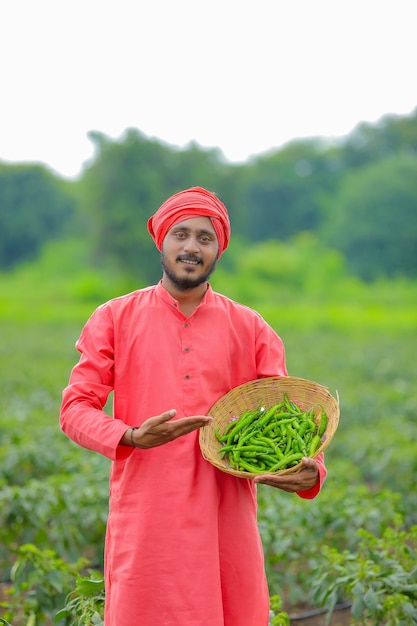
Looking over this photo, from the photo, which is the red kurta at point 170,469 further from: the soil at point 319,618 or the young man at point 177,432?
the soil at point 319,618

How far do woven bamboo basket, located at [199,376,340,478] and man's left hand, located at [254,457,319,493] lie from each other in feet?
0.43

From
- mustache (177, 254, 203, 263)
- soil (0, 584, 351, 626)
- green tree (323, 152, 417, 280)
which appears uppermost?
green tree (323, 152, 417, 280)

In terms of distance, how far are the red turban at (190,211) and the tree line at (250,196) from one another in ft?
120

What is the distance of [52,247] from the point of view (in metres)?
46.4

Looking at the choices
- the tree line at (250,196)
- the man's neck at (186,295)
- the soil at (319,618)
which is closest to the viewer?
the man's neck at (186,295)

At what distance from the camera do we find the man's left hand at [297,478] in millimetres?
2295

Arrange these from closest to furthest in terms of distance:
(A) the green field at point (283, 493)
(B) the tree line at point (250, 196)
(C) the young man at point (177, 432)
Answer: (C) the young man at point (177, 432)
(A) the green field at point (283, 493)
(B) the tree line at point (250, 196)

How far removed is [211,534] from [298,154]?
172 feet

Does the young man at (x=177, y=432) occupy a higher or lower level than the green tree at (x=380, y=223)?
lower

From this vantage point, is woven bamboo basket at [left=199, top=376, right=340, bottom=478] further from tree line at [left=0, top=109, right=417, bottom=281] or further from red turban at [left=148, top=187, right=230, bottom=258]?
tree line at [left=0, top=109, right=417, bottom=281]

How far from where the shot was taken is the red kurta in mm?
2385

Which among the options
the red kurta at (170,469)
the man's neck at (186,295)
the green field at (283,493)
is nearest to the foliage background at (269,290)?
the green field at (283,493)

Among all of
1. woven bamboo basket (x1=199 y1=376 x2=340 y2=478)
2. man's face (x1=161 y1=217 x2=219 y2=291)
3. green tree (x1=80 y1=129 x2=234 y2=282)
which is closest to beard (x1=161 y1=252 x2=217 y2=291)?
man's face (x1=161 y1=217 x2=219 y2=291)

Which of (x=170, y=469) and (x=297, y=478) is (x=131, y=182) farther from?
(x=297, y=478)
